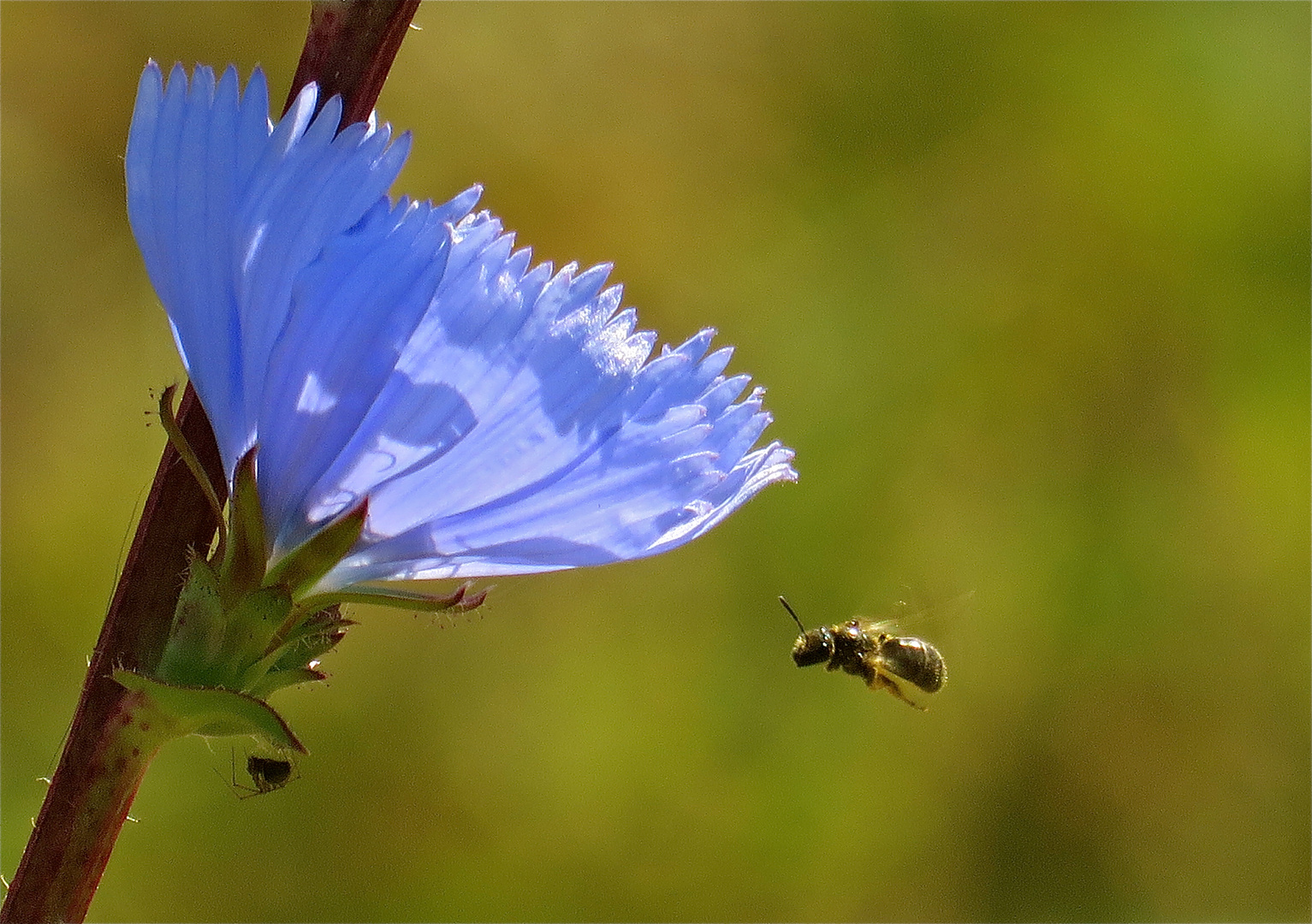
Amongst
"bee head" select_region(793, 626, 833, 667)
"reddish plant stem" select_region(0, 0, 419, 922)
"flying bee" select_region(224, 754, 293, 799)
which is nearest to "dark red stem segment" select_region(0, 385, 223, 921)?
"reddish plant stem" select_region(0, 0, 419, 922)

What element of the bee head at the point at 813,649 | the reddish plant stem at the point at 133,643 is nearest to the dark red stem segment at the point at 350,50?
the reddish plant stem at the point at 133,643

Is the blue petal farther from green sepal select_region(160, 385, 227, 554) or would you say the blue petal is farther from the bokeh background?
the bokeh background

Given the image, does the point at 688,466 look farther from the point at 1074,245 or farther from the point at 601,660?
the point at 1074,245

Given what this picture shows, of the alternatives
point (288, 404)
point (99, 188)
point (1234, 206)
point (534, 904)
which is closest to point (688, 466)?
point (288, 404)

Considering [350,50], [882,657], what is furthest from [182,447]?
[882,657]

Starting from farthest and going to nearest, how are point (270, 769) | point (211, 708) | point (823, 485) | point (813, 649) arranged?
1. point (823, 485)
2. point (813, 649)
3. point (270, 769)
4. point (211, 708)

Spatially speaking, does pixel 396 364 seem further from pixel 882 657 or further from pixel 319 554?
pixel 882 657
